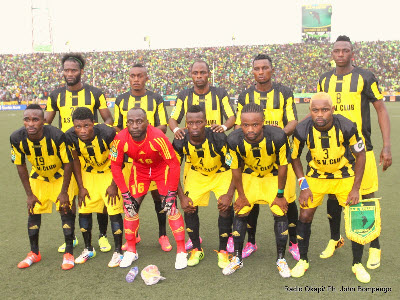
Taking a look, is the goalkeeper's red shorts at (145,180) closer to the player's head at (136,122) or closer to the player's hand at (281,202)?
the player's head at (136,122)

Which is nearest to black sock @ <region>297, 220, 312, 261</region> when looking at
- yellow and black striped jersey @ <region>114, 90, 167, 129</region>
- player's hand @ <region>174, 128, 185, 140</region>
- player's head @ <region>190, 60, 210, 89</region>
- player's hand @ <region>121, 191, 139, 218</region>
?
player's hand @ <region>174, 128, 185, 140</region>

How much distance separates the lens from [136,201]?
4609mm

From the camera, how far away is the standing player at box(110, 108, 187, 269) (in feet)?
14.0

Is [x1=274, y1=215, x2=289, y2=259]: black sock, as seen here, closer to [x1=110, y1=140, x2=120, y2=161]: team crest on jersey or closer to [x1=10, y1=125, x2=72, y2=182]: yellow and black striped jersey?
[x1=110, y1=140, x2=120, y2=161]: team crest on jersey

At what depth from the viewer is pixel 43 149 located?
174 inches

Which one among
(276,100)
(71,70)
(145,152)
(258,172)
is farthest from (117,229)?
(276,100)

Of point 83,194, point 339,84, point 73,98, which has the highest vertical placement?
point 339,84

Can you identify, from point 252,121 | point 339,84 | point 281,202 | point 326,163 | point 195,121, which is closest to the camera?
point 252,121

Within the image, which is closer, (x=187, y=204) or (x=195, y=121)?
(x=195, y=121)

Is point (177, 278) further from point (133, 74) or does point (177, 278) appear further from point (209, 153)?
point (133, 74)

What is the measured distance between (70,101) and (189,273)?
110 inches

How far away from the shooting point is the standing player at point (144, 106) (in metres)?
5.12

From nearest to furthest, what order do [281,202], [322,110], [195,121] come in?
[322,110] < [281,202] < [195,121]

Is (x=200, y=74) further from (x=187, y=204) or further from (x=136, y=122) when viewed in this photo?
(x=187, y=204)
